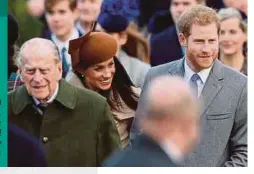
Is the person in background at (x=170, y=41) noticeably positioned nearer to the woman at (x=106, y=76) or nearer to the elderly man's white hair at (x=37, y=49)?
the woman at (x=106, y=76)

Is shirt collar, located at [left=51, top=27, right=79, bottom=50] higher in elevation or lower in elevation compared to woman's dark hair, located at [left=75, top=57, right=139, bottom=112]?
higher

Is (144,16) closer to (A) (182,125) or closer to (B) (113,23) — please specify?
(B) (113,23)

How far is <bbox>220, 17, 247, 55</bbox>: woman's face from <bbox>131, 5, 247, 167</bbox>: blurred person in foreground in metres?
0.05

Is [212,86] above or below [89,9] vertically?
below

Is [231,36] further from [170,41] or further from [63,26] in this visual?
[63,26]

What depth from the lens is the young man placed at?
3.38 metres

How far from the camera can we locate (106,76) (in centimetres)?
340

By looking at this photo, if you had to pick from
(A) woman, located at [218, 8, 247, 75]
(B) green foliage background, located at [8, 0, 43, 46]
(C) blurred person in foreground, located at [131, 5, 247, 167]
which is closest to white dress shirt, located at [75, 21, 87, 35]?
(B) green foliage background, located at [8, 0, 43, 46]

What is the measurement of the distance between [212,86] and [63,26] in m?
0.99

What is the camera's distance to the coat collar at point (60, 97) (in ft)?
11.2

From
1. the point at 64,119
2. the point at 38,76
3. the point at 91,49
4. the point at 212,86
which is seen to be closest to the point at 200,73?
the point at 212,86

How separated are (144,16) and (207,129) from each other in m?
0.80

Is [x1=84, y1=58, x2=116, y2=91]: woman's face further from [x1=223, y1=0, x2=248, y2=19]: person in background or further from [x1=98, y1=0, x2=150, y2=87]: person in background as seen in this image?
[x1=223, y1=0, x2=248, y2=19]: person in background

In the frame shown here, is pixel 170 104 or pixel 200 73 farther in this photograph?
pixel 200 73
